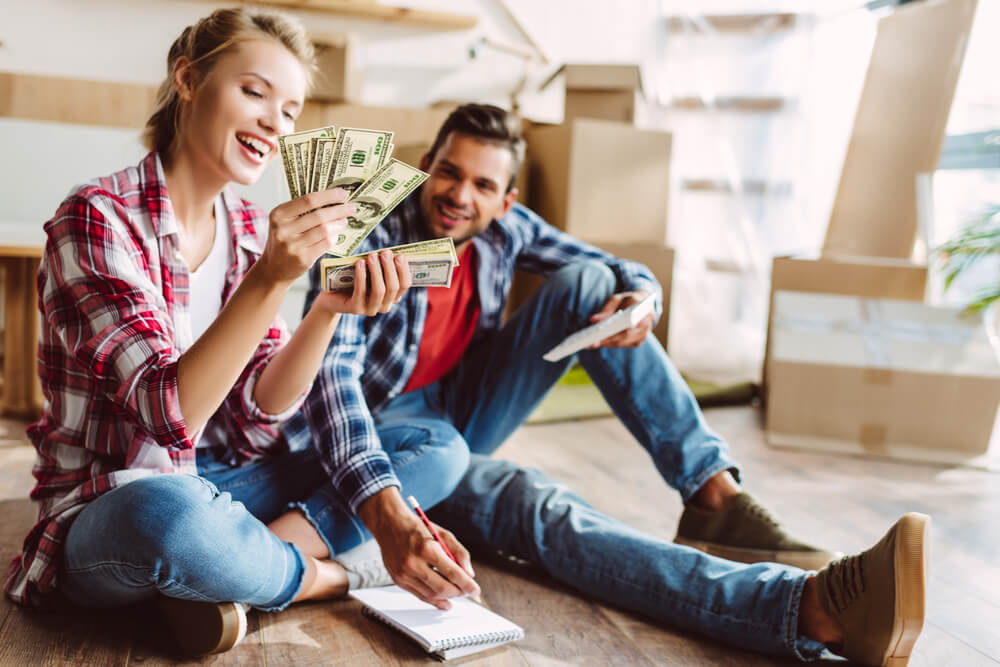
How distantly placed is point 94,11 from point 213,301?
2.59m

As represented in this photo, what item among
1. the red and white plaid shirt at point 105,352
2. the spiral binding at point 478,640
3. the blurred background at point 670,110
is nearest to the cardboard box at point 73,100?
the blurred background at point 670,110

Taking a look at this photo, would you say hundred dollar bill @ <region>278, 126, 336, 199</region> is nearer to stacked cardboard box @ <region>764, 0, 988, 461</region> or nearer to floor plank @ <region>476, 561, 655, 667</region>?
floor plank @ <region>476, 561, 655, 667</region>

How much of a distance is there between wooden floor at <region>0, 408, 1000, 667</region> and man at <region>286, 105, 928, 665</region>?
6 centimetres

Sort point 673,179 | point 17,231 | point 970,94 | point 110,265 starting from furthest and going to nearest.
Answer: point 673,179, point 970,94, point 17,231, point 110,265

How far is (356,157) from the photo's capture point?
0.92m

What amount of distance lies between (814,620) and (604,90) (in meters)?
2.63

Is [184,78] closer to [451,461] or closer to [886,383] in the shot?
[451,461]

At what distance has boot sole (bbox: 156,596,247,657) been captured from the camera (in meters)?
1.05

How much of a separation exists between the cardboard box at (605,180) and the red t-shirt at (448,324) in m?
1.68

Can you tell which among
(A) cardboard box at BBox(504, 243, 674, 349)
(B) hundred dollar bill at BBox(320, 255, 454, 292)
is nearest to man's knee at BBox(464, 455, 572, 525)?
(B) hundred dollar bill at BBox(320, 255, 454, 292)

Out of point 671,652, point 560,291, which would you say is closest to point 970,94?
point 560,291

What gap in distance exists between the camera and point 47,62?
3.16 meters

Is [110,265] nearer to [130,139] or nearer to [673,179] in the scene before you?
[130,139]

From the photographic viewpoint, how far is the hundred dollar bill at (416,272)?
0.98 metres
